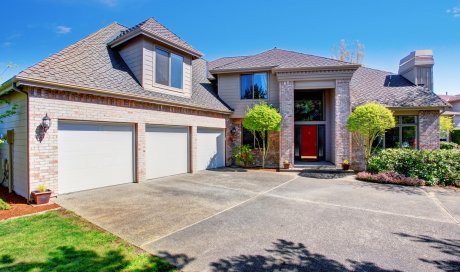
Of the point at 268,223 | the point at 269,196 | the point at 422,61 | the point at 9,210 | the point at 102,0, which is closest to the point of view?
the point at 268,223

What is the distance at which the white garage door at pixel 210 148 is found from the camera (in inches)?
511

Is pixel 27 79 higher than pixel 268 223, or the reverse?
pixel 27 79

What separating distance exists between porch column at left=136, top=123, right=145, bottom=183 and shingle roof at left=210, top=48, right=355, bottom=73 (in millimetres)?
7488

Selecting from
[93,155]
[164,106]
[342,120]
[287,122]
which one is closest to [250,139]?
[287,122]

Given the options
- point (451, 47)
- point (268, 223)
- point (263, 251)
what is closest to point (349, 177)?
point (268, 223)

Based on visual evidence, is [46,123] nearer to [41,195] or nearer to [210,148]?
[41,195]

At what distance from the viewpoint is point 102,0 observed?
9766 millimetres

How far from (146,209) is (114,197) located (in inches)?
69.6

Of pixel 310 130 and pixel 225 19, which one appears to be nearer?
pixel 225 19

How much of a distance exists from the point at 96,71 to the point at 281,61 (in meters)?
10.7

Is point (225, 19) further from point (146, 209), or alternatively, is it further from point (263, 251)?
point (263, 251)

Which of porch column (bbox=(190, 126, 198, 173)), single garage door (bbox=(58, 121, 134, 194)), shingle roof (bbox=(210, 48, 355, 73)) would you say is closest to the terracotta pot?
single garage door (bbox=(58, 121, 134, 194))

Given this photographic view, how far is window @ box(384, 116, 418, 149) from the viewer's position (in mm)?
13677

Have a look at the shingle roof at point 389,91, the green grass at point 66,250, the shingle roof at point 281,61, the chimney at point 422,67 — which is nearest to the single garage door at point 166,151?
the green grass at point 66,250
